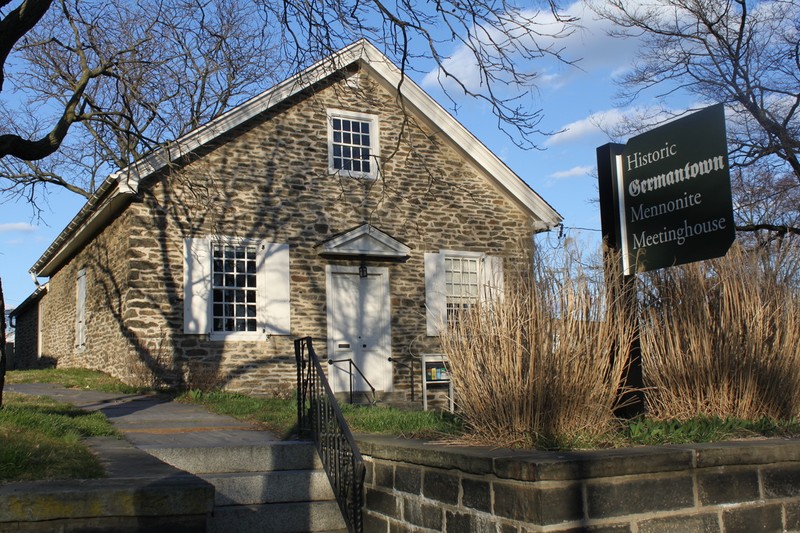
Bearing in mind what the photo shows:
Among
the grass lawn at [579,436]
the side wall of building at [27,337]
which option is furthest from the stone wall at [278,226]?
the side wall of building at [27,337]

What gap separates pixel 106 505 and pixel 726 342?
12.6 ft

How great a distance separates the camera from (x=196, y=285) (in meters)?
13.6

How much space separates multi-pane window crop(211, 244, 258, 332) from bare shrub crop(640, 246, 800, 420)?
379 inches

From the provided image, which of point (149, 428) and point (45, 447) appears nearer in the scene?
point (45, 447)

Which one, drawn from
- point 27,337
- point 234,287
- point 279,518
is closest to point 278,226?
point 234,287

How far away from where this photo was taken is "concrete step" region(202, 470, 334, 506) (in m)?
6.28

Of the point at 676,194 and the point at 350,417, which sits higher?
the point at 676,194

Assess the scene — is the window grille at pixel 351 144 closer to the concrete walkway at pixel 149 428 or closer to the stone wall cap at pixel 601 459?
the concrete walkway at pixel 149 428

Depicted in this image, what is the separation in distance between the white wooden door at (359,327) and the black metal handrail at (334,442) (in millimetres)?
6572

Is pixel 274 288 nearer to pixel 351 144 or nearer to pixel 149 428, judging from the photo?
pixel 351 144

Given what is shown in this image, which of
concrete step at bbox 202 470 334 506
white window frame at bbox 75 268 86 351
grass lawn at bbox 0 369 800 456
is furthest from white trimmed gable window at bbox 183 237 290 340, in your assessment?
concrete step at bbox 202 470 334 506

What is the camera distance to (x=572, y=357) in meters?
4.58

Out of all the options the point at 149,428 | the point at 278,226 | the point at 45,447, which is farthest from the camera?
the point at 278,226

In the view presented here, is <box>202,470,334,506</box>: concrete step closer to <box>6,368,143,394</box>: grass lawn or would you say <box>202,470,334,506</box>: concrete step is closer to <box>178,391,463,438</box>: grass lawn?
<box>178,391,463,438</box>: grass lawn
